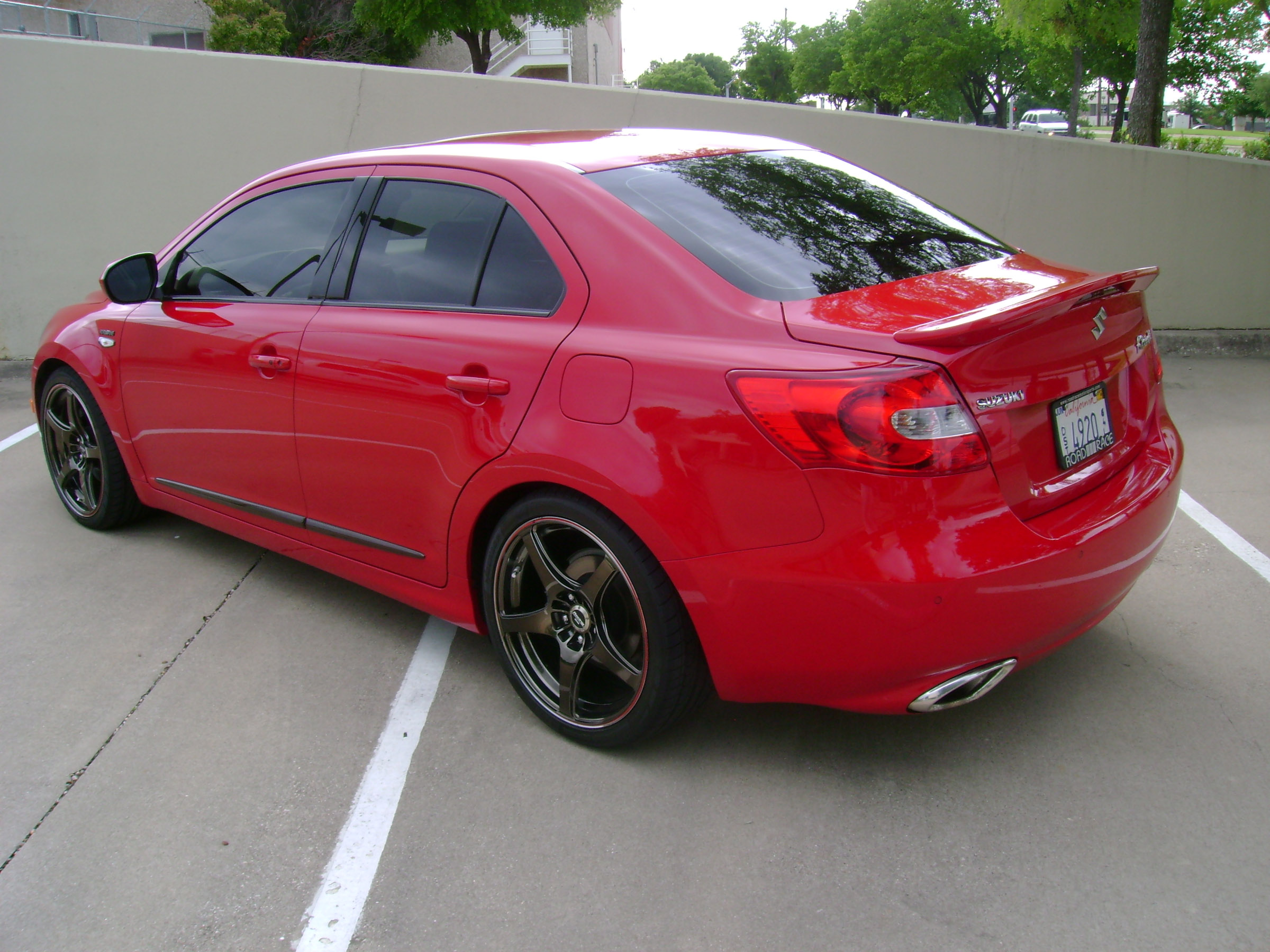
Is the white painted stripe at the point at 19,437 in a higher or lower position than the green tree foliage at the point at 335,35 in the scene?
lower

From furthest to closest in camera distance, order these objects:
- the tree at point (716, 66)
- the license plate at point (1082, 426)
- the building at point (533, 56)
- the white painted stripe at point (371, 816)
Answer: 1. the tree at point (716, 66)
2. the building at point (533, 56)
3. the license plate at point (1082, 426)
4. the white painted stripe at point (371, 816)

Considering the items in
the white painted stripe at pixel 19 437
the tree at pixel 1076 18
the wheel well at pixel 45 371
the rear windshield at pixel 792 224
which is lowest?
the white painted stripe at pixel 19 437

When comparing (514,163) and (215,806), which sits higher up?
(514,163)

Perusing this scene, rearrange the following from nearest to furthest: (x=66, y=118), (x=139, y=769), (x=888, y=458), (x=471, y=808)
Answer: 1. (x=888, y=458)
2. (x=471, y=808)
3. (x=139, y=769)
4. (x=66, y=118)

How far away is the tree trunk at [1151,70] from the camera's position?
10.6 metres

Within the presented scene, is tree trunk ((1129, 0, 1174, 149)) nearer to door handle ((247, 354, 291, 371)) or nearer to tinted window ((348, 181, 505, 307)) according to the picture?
tinted window ((348, 181, 505, 307))

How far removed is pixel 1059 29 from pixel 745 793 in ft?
59.5

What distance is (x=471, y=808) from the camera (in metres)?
2.71

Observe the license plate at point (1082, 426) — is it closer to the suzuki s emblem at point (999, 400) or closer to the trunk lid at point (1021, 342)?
the trunk lid at point (1021, 342)

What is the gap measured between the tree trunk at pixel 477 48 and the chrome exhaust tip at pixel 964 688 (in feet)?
128

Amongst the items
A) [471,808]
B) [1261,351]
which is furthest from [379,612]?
[1261,351]

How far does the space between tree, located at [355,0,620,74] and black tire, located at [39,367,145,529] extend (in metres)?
34.1

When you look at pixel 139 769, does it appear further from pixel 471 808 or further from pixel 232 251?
pixel 232 251

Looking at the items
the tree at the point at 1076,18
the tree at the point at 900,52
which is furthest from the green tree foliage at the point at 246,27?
the tree at the point at 900,52
